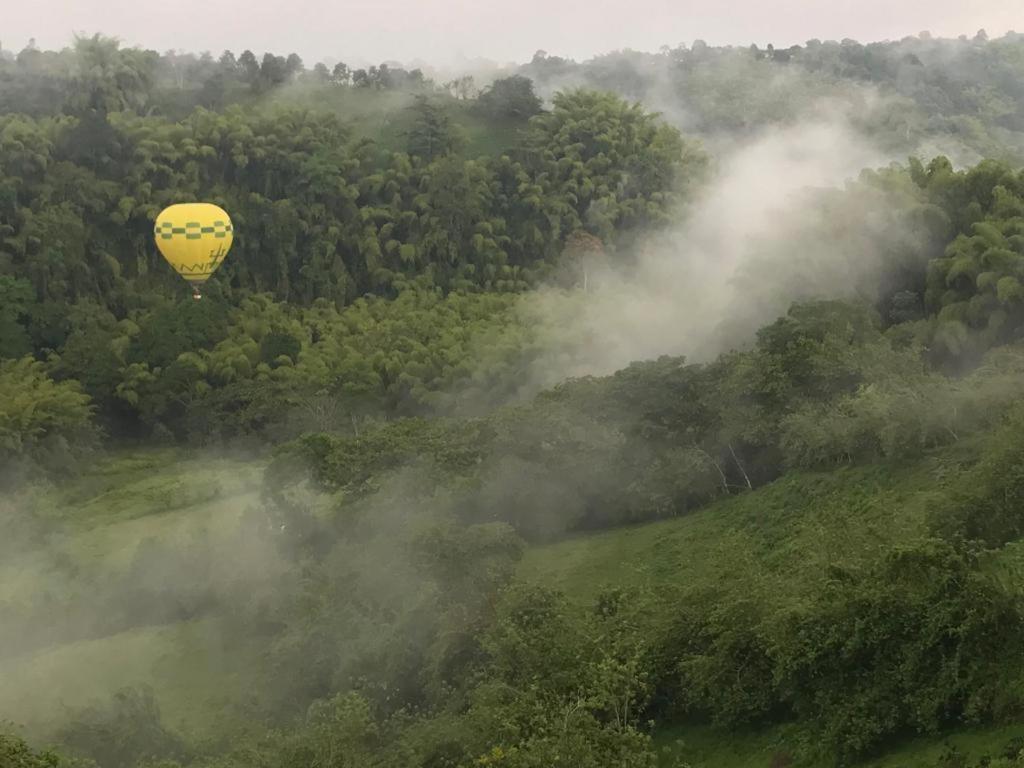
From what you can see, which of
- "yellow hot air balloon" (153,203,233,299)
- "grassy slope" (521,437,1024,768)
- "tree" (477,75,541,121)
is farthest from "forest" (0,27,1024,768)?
"yellow hot air balloon" (153,203,233,299)

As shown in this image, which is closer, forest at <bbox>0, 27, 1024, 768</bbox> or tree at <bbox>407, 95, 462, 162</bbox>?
forest at <bbox>0, 27, 1024, 768</bbox>

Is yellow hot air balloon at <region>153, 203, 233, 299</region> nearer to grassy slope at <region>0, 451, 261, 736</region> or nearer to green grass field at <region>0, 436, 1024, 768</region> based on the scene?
grassy slope at <region>0, 451, 261, 736</region>

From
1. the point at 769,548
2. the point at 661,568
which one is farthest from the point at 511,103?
the point at 769,548

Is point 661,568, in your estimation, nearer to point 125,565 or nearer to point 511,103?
point 125,565

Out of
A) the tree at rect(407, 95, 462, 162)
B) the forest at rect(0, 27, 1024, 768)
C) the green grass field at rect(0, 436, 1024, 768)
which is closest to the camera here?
the forest at rect(0, 27, 1024, 768)

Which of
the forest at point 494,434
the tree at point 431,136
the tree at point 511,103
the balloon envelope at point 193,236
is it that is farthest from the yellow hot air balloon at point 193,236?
the tree at point 511,103

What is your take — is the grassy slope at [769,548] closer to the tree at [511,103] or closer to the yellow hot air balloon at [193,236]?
the yellow hot air balloon at [193,236]
